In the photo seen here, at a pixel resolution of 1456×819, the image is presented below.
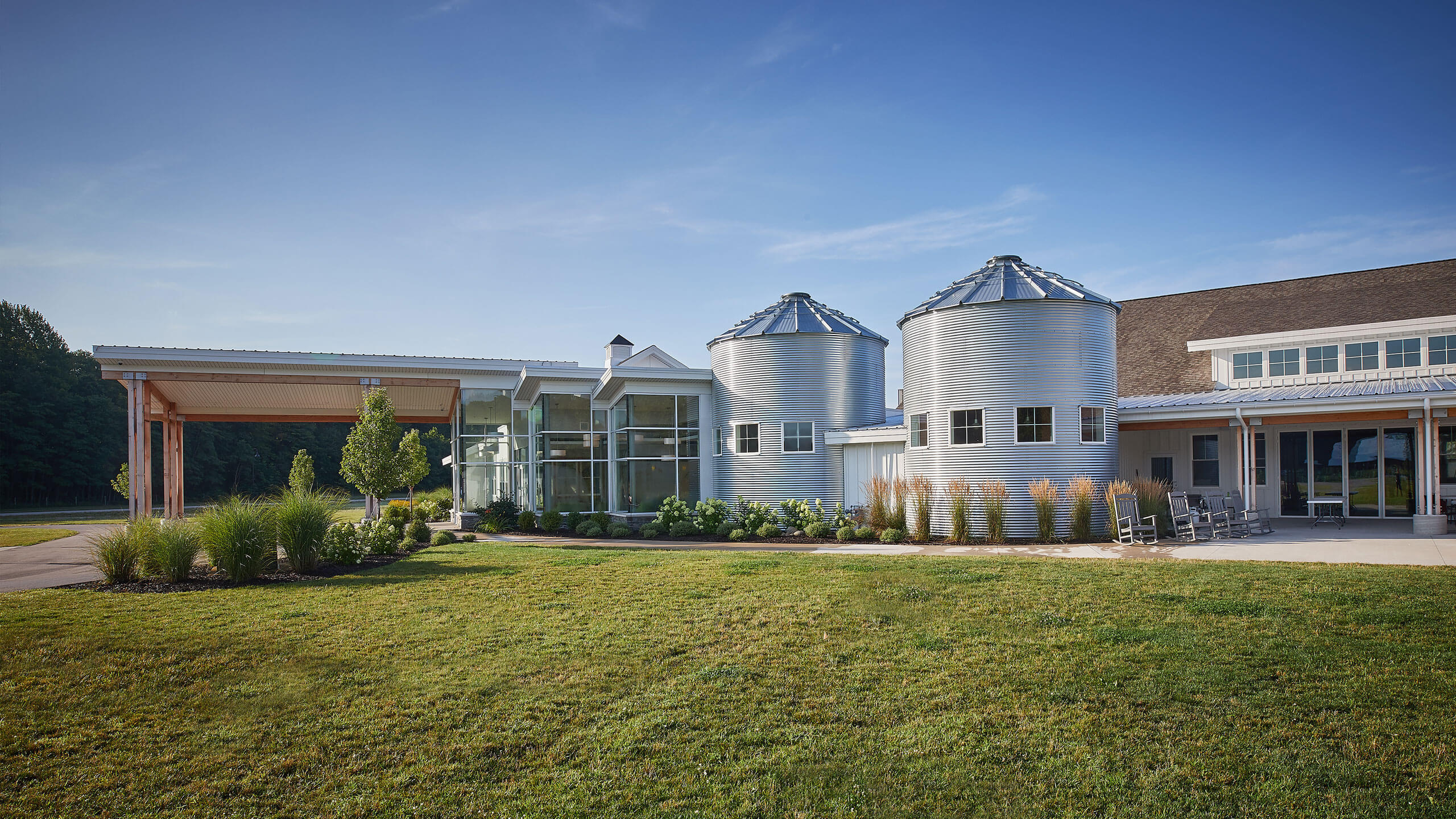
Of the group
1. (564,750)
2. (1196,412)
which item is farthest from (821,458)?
(564,750)

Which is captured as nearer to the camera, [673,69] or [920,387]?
[673,69]

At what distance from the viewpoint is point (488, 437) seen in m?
25.8

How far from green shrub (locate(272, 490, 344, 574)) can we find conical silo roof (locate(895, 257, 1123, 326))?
Answer: 12.3m

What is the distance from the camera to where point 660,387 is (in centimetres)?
2156

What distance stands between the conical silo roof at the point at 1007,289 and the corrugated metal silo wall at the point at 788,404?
3.09m

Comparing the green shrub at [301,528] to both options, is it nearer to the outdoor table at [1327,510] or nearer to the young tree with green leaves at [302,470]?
the young tree with green leaves at [302,470]

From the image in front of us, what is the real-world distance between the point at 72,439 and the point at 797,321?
52.2 metres

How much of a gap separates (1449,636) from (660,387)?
1660 centimetres

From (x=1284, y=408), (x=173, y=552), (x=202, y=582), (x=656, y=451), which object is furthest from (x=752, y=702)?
(x=656, y=451)

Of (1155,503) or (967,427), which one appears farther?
(967,427)

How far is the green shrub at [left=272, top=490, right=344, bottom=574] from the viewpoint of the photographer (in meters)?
12.1

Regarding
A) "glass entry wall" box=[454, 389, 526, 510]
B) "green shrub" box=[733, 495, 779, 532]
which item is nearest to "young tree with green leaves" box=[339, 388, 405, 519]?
"glass entry wall" box=[454, 389, 526, 510]

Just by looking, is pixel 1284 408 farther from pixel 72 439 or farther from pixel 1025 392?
pixel 72 439

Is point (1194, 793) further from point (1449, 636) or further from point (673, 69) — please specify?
point (673, 69)
